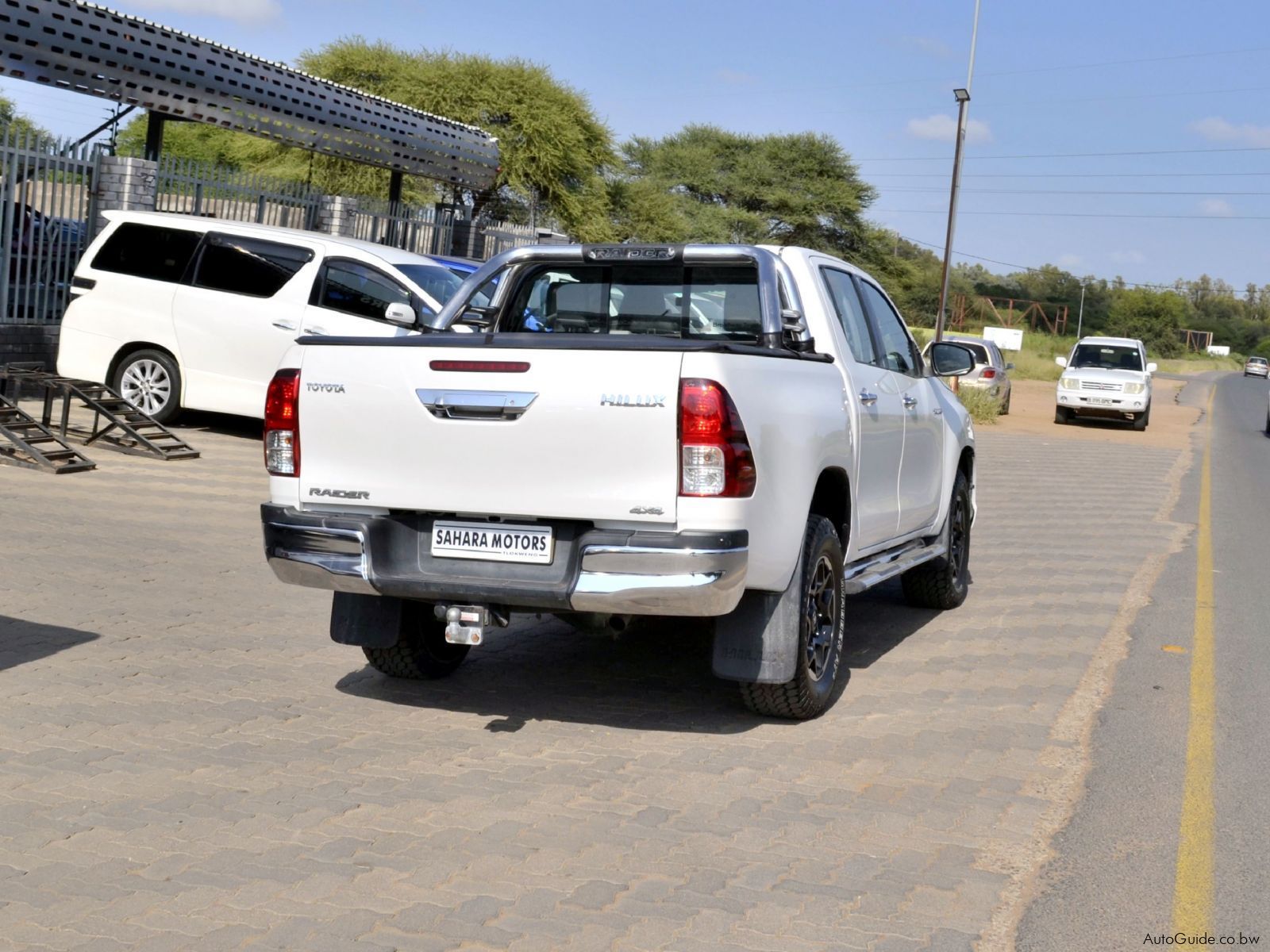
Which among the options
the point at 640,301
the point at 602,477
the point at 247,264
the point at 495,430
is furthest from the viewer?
the point at 247,264

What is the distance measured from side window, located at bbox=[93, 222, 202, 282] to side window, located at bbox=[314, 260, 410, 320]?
1.39 meters

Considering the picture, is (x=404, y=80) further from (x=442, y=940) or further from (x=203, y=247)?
(x=442, y=940)

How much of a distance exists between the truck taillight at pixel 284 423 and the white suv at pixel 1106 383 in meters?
25.1

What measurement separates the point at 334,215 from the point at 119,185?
17.1 feet

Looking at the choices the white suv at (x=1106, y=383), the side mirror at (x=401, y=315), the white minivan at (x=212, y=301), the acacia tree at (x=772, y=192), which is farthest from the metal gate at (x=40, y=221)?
the acacia tree at (x=772, y=192)

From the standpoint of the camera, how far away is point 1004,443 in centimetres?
2373

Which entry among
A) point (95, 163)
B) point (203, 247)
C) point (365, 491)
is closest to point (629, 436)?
point (365, 491)

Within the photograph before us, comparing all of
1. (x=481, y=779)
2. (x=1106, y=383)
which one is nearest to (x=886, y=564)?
(x=481, y=779)

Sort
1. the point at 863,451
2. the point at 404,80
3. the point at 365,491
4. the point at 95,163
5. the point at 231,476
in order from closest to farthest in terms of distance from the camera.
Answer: the point at 365,491 < the point at 863,451 < the point at 231,476 < the point at 95,163 < the point at 404,80

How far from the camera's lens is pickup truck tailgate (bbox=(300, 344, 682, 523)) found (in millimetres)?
5230

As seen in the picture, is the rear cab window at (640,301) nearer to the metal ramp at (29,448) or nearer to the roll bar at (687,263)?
the roll bar at (687,263)

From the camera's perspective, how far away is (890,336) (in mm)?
7941

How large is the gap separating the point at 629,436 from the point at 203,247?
9.76 m

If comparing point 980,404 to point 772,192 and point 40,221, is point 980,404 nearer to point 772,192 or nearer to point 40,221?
point 40,221
